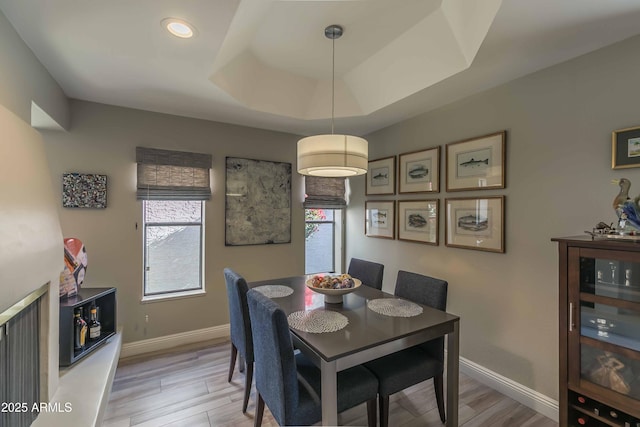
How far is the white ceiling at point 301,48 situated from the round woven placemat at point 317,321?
181 cm

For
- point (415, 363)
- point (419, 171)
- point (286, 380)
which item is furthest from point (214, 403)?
point (419, 171)

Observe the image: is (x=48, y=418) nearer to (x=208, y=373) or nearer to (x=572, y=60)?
(x=208, y=373)

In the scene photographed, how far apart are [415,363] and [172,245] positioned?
8.88 feet

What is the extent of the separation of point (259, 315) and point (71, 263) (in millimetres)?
1887

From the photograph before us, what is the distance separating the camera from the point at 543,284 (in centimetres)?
219

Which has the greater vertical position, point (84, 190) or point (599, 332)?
point (84, 190)

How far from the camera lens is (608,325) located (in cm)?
160

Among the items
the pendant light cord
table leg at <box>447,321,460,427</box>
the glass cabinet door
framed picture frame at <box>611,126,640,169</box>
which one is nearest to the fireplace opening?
table leg at <box>447,321,460,427</box>

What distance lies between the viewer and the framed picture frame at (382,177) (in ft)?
11.6

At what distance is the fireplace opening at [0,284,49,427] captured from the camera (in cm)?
133

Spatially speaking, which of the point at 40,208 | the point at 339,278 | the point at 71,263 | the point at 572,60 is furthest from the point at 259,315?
the point at 572,60

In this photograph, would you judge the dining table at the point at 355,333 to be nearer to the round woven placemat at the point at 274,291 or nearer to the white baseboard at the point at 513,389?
the round woven placemat at the point at 274,291

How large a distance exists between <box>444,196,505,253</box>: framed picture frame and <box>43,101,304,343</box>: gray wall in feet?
7.31

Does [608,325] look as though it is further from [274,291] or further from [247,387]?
[247,387]
